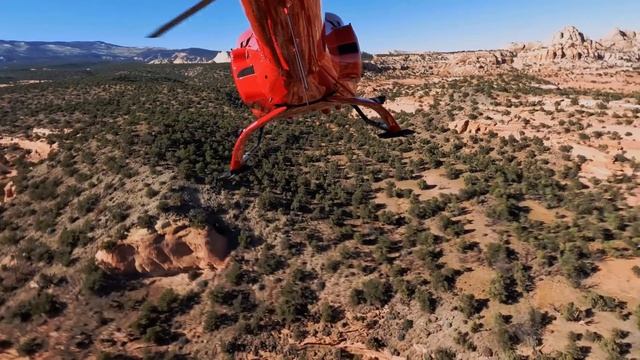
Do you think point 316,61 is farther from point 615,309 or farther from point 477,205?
point 477,205

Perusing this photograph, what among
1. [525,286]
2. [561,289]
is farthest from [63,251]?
[561,289]

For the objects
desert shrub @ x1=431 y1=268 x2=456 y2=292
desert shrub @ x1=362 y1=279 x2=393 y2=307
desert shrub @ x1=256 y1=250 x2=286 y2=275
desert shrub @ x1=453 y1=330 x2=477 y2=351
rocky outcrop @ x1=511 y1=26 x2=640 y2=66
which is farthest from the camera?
rocky outcrop @ x1=511 y1=26 x2=640 y2=66

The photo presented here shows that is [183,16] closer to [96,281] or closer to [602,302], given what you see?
[602,302]

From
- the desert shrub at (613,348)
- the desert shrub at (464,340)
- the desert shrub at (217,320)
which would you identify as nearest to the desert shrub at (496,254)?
the desert shrub at (464,340)

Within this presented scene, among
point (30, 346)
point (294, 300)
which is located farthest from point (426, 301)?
point (30, 346)

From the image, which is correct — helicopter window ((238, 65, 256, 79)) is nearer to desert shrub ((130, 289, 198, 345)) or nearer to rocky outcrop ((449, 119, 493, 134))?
desert shrub ((130, 289, 198, 345))

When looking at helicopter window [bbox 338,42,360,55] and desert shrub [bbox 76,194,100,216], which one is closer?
helicopter window [bbox 338,42,360,55]

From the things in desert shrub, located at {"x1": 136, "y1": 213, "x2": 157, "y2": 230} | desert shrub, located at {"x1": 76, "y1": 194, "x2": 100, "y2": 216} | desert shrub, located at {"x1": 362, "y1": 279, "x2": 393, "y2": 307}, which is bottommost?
desert shrub, located at {"x1": 362, "y1": 279, "x2": 393, "y2": 307}

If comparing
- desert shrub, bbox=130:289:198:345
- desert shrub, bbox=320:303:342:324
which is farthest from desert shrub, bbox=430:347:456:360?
desert shrub, bbox=130:289:198:345
